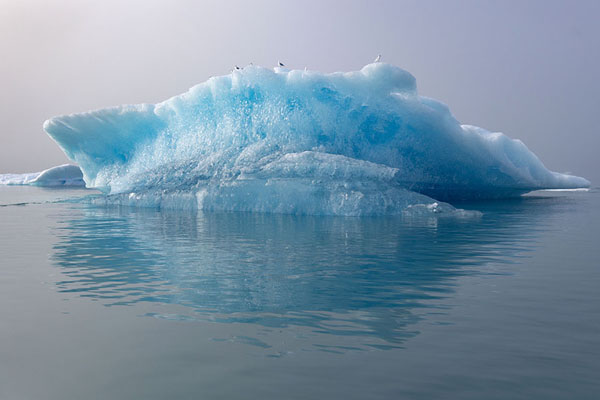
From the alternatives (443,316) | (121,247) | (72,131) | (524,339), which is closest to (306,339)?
(443,316)

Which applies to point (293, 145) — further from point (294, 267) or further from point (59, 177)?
point (59, 177)

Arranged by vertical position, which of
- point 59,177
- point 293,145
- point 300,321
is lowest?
point 300,321

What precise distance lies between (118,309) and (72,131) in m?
13.3

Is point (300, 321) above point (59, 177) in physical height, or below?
below

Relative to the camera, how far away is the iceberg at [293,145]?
37.0 feet

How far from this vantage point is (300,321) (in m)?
3.12

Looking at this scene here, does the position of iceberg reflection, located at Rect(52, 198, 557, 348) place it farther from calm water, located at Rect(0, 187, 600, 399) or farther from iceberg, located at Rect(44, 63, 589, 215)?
iceberg, located at Rect(44, 63, 589, 215)

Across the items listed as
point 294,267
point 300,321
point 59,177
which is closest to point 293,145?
point 294,267

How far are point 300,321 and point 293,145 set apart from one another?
9.22 m

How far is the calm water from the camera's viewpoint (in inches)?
87.8

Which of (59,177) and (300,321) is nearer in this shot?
(300,321)

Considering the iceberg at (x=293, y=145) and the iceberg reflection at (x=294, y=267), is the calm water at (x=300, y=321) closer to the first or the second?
the iceberg reflection at (x=294, y=267)

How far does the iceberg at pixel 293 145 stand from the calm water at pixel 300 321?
16.0 feet

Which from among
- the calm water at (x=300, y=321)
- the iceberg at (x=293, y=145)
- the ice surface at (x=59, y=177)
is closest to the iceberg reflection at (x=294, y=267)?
the calm water at (x=300, y=321)
